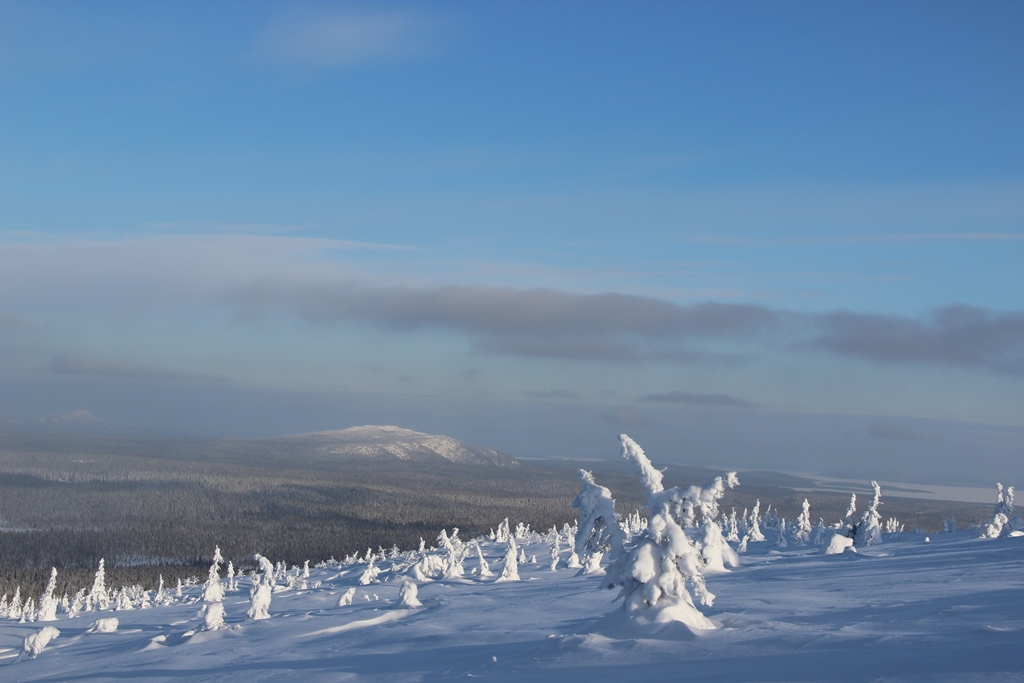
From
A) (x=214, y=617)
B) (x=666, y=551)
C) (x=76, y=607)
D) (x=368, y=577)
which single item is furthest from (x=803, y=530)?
(x=76, y=607)

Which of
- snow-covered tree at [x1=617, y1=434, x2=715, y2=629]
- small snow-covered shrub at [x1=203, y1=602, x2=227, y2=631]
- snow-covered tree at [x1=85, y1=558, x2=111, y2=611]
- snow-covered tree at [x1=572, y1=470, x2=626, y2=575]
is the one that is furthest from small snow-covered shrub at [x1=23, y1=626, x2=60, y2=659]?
snow-covered tree at [x1=85, y1=558, x2=111, y2=611]

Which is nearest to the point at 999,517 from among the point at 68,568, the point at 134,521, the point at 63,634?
the point at 63,634

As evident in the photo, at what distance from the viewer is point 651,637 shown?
20.1m

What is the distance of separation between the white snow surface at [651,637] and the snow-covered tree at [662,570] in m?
0.52

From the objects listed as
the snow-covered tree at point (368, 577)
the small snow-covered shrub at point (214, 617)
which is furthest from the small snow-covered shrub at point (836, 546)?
the snow-covered tree at point (368, 577)

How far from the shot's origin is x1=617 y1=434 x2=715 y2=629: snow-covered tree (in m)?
20.5

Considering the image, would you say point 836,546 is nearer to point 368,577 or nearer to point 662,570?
point 662,570

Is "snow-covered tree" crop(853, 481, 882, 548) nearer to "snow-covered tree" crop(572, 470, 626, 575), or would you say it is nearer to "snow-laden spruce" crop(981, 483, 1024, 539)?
"snow-laden spruce" crop(981, 483, 1024, 539)

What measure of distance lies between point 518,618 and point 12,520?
17139 centimetres

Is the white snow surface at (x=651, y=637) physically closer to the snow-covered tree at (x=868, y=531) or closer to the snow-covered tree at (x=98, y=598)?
the snow-covered tree at (x=868, y=531)

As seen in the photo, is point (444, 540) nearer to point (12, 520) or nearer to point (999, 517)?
point (999, 517)

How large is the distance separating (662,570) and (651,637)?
1583 millimetres

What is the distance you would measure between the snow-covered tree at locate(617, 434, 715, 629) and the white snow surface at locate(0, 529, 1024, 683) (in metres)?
0.52

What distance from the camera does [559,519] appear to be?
17975cm
